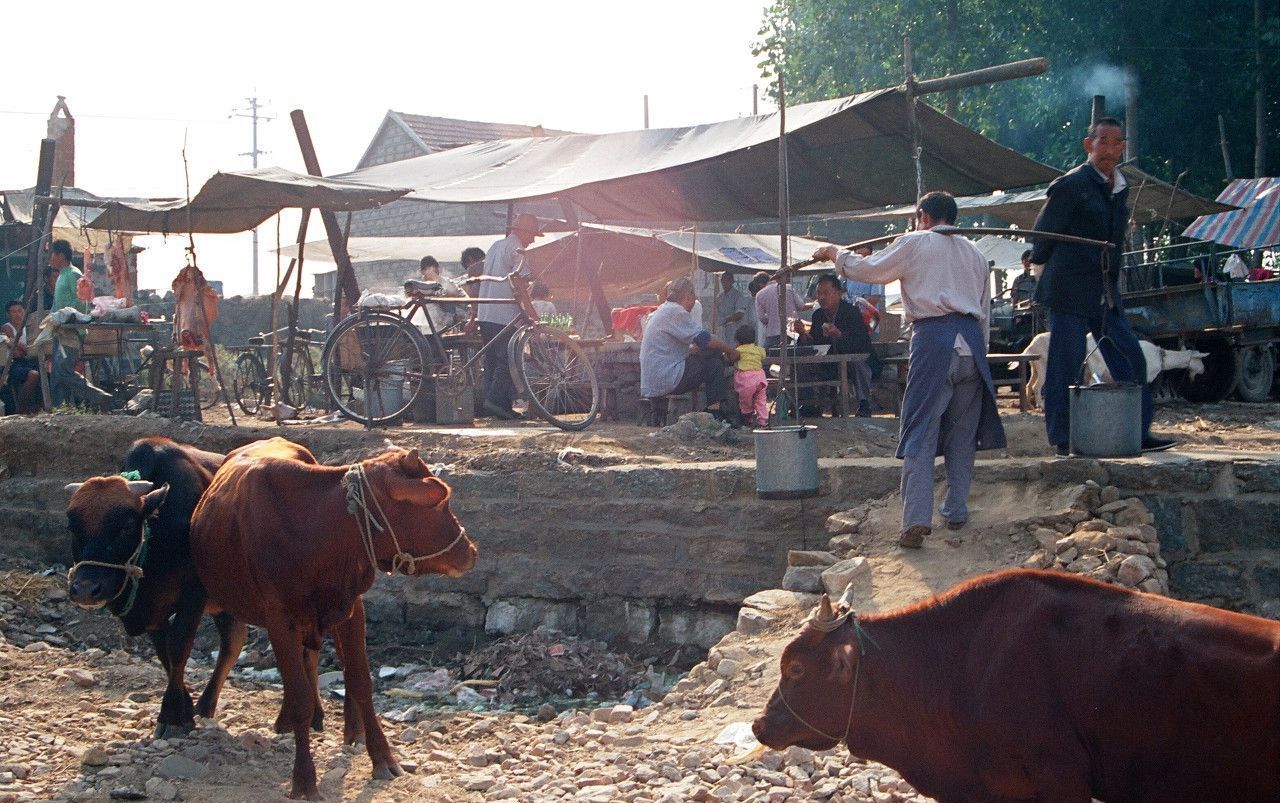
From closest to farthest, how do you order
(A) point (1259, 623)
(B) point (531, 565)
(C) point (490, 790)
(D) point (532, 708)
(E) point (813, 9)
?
1. (A) point (1259, 623)
2. (C) point (490, 790)
3. (D) point (532, 708)
4. (B) point (531, 565)
5. (E) point (813, 9)

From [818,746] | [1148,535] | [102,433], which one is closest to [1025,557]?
[1148,535]

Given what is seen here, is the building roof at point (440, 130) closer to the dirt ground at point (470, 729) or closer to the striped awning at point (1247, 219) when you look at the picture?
the striped awning at point (1247, 219)

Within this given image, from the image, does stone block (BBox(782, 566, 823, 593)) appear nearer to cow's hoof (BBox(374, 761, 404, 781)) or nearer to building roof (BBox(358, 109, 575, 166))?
cow's hoof (BBox(374, 761, 404, 781))

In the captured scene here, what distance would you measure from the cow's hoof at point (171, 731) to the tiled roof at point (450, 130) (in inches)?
1250

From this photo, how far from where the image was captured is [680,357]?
1026cm

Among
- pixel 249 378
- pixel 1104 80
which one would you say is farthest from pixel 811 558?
pixel 1104 80

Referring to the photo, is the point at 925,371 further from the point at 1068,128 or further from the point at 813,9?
the point at 813,9

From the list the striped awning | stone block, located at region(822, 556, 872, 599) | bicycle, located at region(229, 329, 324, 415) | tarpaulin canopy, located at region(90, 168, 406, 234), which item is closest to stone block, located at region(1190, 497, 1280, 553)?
stone block, located at region(822, 556, 872, 599)

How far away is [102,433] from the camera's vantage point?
10891 millimetres

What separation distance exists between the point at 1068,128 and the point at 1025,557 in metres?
17.3

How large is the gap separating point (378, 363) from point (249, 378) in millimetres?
6205

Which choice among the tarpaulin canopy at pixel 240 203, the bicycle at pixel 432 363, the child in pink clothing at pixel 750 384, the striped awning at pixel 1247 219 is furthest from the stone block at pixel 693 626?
the striped awning at pixel 1247 219

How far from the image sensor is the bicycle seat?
1074cm

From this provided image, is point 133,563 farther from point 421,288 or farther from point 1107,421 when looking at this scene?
point 421,288
